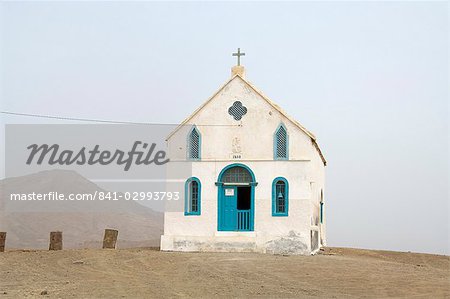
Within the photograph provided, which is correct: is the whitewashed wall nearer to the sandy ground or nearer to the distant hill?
the sandy ground

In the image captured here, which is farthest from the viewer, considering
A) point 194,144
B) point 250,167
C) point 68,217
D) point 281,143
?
point 68,217

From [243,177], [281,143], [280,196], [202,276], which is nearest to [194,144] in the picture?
[243,177]

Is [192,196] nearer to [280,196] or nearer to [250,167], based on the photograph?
[250,167]

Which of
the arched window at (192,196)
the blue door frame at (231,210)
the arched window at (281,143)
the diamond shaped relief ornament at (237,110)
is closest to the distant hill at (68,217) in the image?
the arched window at (192,196)

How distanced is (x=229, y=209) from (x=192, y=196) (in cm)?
173

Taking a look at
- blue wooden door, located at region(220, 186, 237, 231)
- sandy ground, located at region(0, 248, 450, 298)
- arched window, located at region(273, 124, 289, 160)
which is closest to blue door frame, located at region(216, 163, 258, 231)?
blue wooden door, located at region(220, 186, 237, 231)

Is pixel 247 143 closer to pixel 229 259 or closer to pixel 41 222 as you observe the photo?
pixel 229 259

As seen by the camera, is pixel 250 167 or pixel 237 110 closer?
pixel 250 167

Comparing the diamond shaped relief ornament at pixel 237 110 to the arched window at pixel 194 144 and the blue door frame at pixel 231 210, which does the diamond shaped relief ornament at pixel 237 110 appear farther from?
the blue door frame at pixel 231 210

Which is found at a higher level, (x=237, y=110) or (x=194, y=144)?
(x=237, y=110)

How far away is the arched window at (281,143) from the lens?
2959cm

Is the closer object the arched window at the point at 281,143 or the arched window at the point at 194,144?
the arched window at the point at 281,143

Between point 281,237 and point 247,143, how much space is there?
→ 4199 millimetres

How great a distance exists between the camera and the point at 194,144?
3041 centimetres
